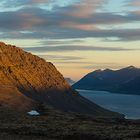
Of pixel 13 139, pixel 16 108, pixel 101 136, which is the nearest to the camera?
pixel 13 139

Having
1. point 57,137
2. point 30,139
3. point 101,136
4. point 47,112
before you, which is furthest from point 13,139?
point 47,112

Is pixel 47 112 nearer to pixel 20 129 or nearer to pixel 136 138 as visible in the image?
pixel 20 129

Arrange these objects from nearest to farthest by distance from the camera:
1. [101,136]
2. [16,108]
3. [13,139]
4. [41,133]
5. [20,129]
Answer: [13,139]
[101,136]
[41,133]
[20,129]
[16,108]

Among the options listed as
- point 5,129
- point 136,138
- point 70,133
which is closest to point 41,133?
point 70,133

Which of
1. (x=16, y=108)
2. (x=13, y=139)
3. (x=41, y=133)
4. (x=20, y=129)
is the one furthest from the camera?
(x=16, y=108)

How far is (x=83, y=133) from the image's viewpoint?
281 feet

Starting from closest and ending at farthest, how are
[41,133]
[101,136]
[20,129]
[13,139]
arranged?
[13,139] → [101,136] → [41,133] → [20,129]

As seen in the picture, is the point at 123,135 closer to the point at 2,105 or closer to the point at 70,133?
the point at 70,133

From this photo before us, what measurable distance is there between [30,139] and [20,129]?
17382 millimetres

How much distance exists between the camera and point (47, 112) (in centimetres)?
19662

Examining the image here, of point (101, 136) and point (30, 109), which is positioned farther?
point (30, 109)

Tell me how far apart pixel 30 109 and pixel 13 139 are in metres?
124

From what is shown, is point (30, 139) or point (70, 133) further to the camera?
point (70, 133)

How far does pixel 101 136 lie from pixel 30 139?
12.1 metres
